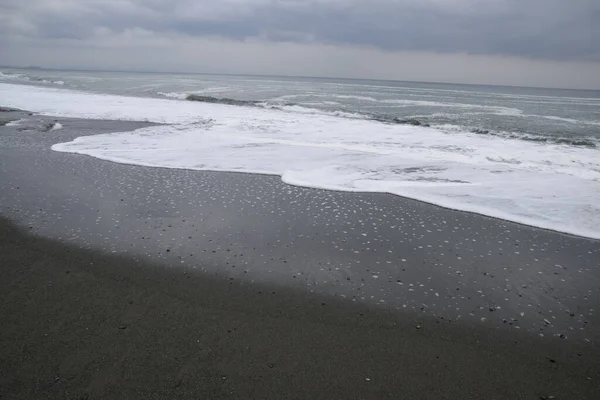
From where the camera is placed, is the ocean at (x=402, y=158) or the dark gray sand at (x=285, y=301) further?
the ocean at (x=402, y=158)

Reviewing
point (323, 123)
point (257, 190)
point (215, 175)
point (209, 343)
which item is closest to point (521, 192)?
point (257, 190)

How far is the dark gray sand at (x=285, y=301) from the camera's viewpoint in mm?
3100

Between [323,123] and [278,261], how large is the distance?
54.6 feet

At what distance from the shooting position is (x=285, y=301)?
417cm

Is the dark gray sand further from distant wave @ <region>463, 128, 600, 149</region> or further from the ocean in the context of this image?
distant wave @ <region>463, 128, 600, 149</region>

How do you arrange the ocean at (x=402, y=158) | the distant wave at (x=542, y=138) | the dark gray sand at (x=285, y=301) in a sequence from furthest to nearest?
the distant wave at (x=542, y=138), the ocean at (x=402, y=158), the dark gray sand at (x=285, y=301)

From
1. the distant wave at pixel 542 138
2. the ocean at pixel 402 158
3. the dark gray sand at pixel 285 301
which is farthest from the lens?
the distant wave at pixel 542 138

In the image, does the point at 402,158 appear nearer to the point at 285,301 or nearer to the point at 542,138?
the point at 285,301

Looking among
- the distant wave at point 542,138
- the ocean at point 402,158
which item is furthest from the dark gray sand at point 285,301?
the distant wave at point 542,138

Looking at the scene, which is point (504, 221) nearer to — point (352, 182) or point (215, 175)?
point (352, 182)

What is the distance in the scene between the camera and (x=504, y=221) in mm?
6738

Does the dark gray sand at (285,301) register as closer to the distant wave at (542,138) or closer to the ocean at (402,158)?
the ocean at (402,158)

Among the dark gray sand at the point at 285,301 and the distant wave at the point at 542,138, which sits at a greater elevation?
the distant wave at the point at 542,138

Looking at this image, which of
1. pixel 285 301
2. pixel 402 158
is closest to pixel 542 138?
pixel 402 158
